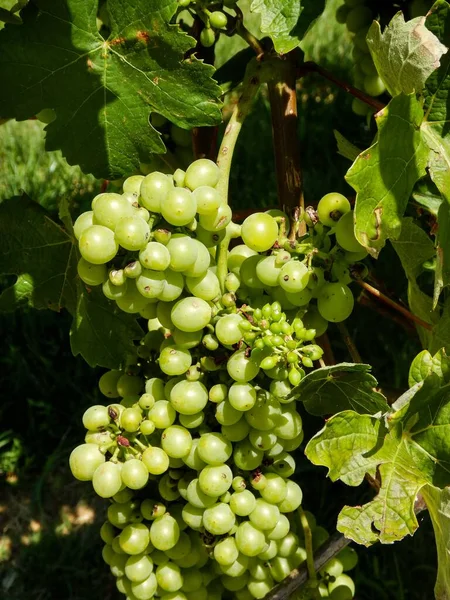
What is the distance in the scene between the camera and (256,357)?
985 millimetres

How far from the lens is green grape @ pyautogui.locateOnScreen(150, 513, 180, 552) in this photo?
3.79ft

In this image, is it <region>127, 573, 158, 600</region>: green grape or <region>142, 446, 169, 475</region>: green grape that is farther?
<region>127, 573, 158, 600</region>: green grape

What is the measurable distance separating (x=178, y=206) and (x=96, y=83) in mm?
352

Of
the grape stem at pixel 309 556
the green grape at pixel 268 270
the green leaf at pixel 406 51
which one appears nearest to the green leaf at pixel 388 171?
the green leaf at pixel 406 51

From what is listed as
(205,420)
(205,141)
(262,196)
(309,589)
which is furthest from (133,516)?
(262,196)

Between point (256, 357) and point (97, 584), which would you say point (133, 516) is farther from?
point (97, 584)

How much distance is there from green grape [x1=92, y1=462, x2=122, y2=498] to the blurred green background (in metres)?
0.63

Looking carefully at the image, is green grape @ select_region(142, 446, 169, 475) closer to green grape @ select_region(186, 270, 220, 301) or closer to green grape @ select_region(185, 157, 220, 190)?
green grape @ select_region(186, 270, 220, 301)

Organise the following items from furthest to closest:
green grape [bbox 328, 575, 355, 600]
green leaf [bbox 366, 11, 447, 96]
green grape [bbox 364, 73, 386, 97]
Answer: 1. green grape [bbox 364, 73, 386, 97]
2. green grape [bbox 328, 575, 355, 600]
3. green leaf [bbox 366, 11, 447, 96]

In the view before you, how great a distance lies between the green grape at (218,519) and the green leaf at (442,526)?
29 centimetres

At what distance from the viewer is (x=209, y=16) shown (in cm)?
119

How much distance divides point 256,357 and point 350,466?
0.20m

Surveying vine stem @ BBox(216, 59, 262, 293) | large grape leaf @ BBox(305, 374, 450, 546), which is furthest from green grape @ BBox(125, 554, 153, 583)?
vine stem @ BBox(216, 59, 262, 293)

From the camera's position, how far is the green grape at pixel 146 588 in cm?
121
